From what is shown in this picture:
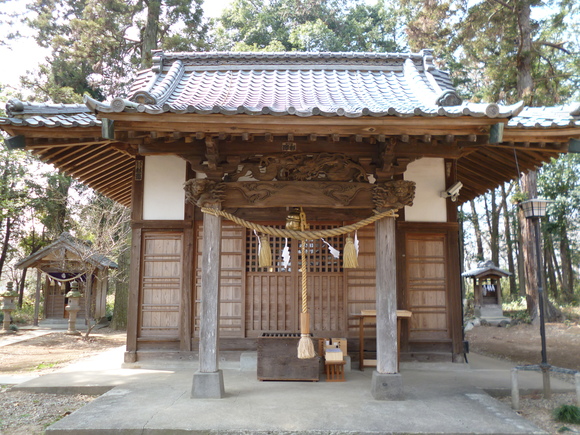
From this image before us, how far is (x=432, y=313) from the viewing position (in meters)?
7.06

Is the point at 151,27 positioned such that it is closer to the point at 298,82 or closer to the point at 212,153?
the point at 298,82

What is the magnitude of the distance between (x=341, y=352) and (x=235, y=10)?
25.1 m

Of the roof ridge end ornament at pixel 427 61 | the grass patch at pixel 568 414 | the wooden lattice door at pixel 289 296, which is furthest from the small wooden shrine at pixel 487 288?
the grass patch at pixel 568 414

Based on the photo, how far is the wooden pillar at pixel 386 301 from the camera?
16.7 ft

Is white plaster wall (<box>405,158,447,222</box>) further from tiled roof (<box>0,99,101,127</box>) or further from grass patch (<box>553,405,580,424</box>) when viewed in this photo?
tiled roof (<box>0,99,101,127</box>)

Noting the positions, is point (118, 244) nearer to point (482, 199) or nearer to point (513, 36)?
point (513, 36)

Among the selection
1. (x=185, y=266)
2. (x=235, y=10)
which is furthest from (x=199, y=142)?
(x=235, y=10)

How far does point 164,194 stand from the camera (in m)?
7.09

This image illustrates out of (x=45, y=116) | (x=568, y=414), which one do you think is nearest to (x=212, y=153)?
(x=45, y=116)

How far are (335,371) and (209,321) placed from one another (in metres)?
2.01

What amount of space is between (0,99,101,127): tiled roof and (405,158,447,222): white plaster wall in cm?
481

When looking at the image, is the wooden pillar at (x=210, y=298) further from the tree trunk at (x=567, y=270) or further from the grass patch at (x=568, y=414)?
the tree trunk at (x=567, y=270)

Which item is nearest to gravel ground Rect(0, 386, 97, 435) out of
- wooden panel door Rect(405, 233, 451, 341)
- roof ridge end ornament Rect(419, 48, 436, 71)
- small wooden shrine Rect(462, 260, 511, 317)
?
wooden panel door Rect(405, 233, 451, 341)

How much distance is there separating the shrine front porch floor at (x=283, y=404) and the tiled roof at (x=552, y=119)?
3.13 meters
